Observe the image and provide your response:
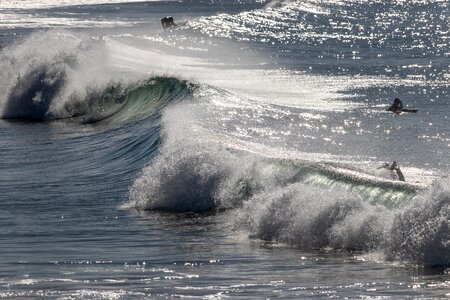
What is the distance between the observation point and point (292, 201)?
20.9 metres

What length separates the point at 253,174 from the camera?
78.4 feet

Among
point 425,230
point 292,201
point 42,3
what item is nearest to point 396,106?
point 292,201

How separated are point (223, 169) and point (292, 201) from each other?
3607mm

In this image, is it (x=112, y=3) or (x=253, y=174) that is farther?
(x=112, y=3)

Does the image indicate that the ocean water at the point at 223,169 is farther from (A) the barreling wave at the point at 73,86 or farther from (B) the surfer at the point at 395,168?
(B) the surfer at the point at 395,168

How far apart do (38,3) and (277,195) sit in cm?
7363

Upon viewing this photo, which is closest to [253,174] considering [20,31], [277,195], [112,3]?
[277,195]

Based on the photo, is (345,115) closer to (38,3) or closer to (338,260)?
(338,260)

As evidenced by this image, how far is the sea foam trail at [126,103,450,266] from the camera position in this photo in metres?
18.2

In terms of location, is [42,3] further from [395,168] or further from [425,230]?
[425,230]

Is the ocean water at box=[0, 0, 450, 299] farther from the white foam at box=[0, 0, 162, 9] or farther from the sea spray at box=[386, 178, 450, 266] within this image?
the white foam at box=[0, 0, 162, 9]

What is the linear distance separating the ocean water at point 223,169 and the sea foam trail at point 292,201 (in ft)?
0.12

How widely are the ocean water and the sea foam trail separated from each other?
0.04m

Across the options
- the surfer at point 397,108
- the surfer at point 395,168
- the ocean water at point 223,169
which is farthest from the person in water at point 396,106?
the surfer at point 395,168
